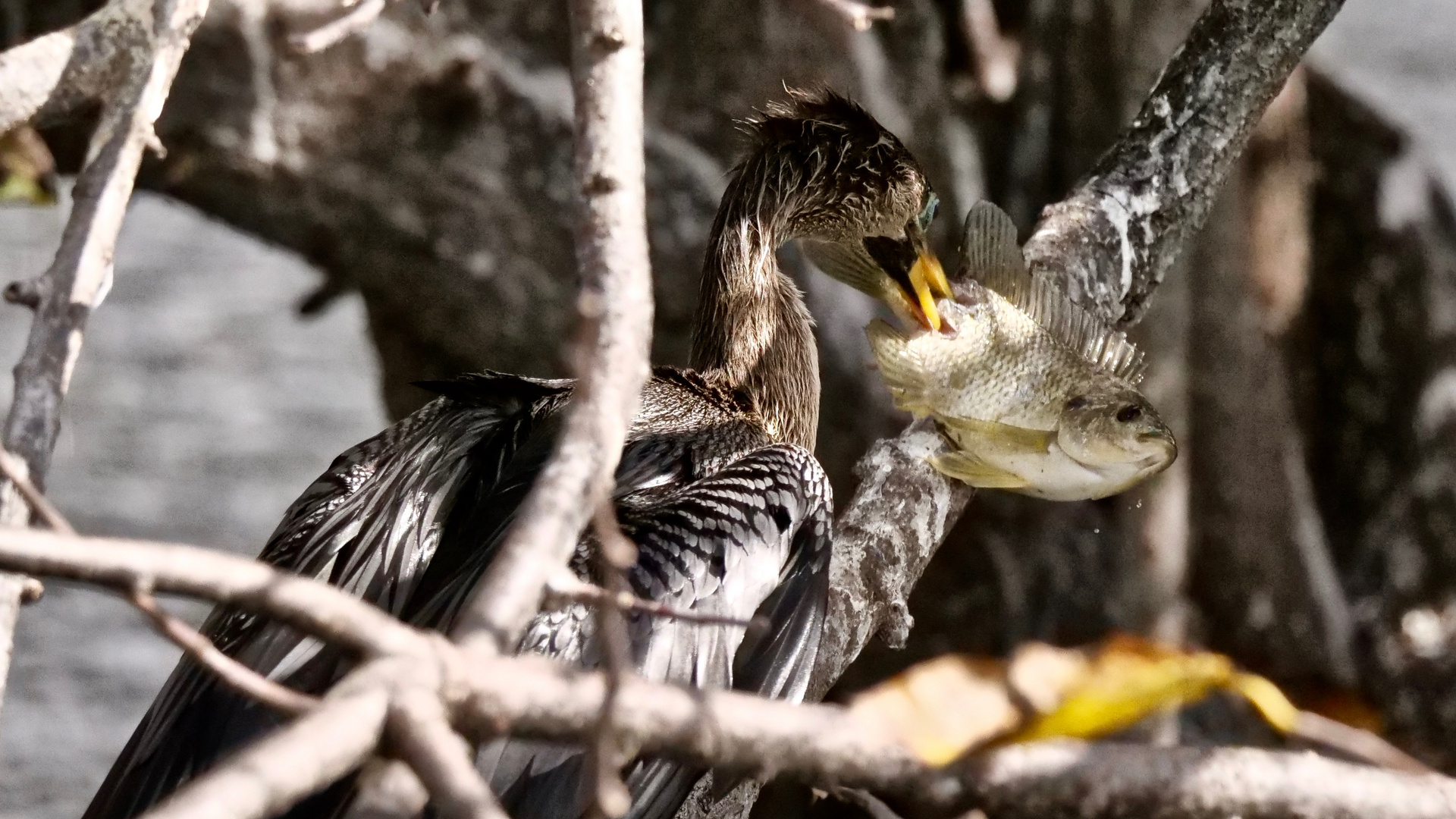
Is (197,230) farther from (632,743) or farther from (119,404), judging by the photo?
(632,743)

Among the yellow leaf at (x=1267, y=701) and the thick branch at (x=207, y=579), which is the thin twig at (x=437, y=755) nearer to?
the thick branch at (x=207, y=579)

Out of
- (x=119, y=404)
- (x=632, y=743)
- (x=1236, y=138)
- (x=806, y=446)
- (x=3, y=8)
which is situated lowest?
(x=119, y=404)

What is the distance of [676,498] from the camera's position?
7.26ft

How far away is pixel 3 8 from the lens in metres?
3.80

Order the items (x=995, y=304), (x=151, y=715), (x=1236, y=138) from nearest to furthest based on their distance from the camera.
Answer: (x=151, y=715) < (x=995, y=304) < (x=1236, y=138)

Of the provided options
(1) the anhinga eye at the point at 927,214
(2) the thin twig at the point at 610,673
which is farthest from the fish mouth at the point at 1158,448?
(2) the thin twig at the point at 610,673

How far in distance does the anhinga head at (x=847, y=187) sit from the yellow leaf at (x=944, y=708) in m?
1.42

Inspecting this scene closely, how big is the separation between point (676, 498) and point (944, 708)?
104 cm

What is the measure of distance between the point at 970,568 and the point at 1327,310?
166cm

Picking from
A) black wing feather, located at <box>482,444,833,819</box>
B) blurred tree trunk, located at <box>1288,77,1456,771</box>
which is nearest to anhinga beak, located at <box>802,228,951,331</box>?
black wing feather, located at <box>482,444,833,819</box>

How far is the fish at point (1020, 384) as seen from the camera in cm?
219

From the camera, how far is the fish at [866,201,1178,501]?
2188 mm

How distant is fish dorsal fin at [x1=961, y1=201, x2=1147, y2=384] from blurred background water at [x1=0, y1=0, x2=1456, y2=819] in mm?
3052

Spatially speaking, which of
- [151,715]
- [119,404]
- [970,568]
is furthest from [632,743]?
[119,404]
